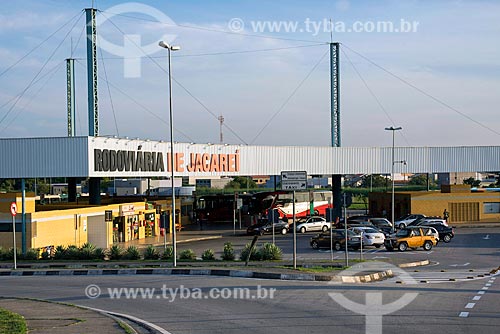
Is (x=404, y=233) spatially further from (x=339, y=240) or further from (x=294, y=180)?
(x=294, y=180)

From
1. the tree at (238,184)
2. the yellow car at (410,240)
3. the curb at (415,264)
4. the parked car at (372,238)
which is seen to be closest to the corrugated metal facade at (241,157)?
the parked car at (372,238)

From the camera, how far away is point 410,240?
39.3 meters

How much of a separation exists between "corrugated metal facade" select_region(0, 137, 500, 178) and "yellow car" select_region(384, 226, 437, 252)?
56.8 ft

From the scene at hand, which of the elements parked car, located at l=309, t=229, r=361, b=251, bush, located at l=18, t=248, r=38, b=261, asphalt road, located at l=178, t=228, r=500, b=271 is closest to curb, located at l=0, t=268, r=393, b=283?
bush, located at l=18, t=248, r=38, b=261

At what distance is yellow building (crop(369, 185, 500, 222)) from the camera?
201ft

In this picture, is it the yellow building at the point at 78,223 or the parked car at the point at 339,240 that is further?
the parked car at the point at 339,240

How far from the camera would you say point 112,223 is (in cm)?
4672

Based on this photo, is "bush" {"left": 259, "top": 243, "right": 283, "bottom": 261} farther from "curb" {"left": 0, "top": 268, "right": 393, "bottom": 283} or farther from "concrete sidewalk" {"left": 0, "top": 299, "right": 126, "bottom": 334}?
"concrete sidewalk" {"left": 0, "top": 299, "right": 126, "bottom": 334}

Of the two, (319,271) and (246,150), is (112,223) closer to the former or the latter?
(246,150)

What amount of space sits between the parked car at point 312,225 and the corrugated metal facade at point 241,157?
400 cm

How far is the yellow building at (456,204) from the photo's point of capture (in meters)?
61.2

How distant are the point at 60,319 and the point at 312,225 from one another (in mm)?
42213

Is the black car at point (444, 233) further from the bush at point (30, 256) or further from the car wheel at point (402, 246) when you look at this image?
the bush at point (30, 256)

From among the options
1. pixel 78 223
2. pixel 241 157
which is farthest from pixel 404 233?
pixel 78 223
